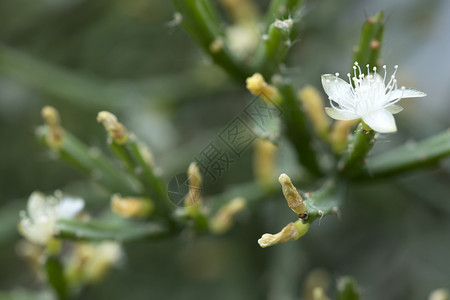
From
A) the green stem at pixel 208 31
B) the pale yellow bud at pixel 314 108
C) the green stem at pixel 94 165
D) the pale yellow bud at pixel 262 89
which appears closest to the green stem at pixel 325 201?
the pale yellow bud at pixel 314 108

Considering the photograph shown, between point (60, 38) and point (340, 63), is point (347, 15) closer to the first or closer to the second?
point (340, 63)

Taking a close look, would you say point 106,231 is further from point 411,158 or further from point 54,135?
point 411,158

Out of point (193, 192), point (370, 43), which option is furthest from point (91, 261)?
point (370, 43)

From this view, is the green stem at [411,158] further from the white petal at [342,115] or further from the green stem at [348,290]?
the white petal at [342,115]

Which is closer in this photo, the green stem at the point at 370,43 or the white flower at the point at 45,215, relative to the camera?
the green stem at the point at 370,43

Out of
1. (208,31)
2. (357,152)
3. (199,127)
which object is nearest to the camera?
(357,152)

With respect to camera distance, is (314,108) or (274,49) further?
(314,108)

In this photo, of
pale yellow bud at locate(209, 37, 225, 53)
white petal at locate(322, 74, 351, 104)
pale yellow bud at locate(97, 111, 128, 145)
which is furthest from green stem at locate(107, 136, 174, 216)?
white petal at locate(322, 74, 351, 104)
